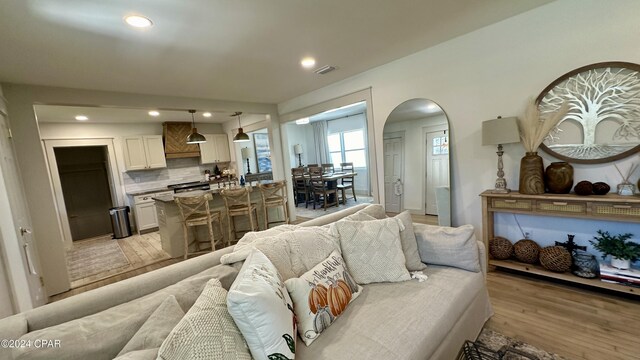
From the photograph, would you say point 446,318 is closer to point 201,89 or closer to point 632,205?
point 632,205

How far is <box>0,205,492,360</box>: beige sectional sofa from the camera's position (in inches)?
36.0

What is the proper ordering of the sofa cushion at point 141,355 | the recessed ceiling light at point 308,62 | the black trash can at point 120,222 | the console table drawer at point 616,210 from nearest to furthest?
the sofa cushion at point 141,355 < the console table drawer at point 616,210 < the recessed ceiling light at point 308,62 < the black trash can at point 120,222

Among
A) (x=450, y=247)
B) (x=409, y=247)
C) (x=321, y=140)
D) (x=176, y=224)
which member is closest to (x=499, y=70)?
(x=450, y=247)

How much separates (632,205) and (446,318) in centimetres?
176

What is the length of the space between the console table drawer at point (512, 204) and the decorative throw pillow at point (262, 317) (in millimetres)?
2307

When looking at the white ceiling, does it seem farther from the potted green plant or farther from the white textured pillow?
the potted green plant

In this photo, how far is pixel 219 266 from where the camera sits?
1.37m

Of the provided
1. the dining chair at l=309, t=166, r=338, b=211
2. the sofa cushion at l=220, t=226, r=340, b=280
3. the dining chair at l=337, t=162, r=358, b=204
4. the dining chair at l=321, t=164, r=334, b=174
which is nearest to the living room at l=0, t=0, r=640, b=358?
the sofa cushion at l=220, t=226, r=340, b=280

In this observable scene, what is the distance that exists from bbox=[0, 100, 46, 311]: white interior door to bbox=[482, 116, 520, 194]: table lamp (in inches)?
163

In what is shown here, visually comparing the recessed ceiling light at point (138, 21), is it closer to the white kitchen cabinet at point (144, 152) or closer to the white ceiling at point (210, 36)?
the white ceiling at point (210, 36)

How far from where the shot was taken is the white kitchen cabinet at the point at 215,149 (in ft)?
21.1

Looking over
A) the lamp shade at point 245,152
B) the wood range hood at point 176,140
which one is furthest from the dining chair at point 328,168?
the wood range hood at point 176,140

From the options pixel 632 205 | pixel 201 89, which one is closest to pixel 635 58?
pixel 632 205

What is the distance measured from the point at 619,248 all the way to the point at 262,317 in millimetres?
2744
